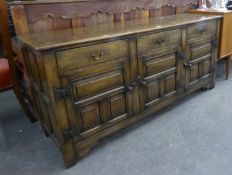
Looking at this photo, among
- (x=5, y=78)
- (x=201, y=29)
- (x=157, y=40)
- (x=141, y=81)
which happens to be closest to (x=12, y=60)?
(x=5, y=78)

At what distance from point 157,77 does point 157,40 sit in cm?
27

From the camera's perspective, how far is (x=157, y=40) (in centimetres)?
147

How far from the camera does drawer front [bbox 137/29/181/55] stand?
1.39 m

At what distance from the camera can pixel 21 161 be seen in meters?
1.39

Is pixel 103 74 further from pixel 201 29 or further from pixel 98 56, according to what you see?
pixel 201 29

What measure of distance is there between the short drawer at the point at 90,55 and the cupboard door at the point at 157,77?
19cm

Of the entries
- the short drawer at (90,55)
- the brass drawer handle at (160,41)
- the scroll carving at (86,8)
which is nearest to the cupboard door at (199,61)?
the brass drawer handle at (160,41)

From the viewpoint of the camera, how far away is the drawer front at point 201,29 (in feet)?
5.52

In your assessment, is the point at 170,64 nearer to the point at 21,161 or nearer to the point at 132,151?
the point at 132,151

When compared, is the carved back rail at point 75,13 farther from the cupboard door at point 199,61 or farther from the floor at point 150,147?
the floor at point 150,147

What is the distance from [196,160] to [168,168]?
7.4 inches

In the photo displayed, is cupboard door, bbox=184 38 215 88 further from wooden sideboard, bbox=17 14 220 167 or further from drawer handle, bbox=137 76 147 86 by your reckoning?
drawer handle, bbox=137 76 147 86

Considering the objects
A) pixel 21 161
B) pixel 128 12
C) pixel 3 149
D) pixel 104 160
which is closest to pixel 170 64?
pixel 128 12

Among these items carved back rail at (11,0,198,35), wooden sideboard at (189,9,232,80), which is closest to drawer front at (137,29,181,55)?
carved back rail at (11,0,198,35)
